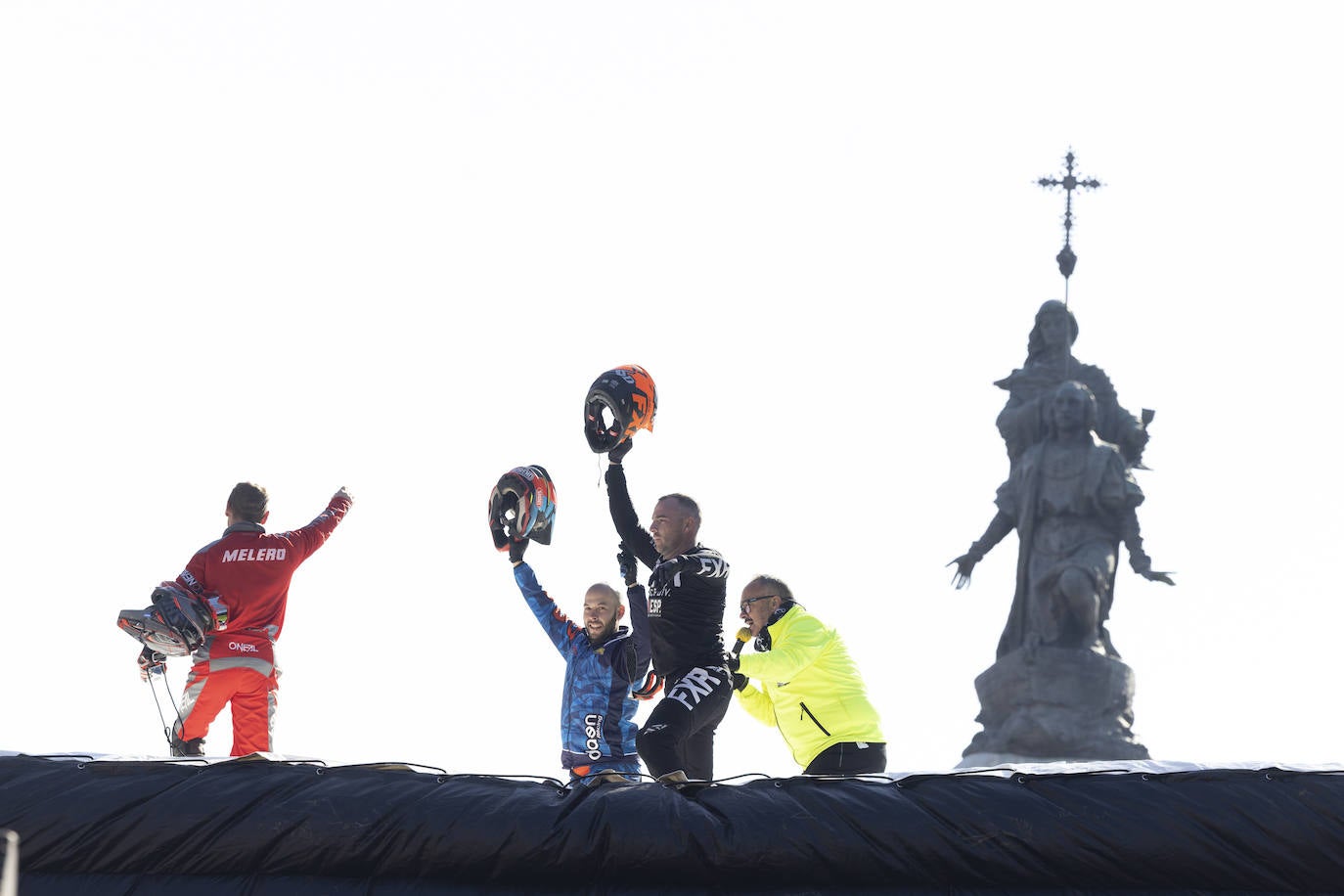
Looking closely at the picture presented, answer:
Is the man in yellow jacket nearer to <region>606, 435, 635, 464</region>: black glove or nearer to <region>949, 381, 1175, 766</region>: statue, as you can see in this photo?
<region>606, 435, 635, 464</region>: black glove

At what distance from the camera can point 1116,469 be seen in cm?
1859

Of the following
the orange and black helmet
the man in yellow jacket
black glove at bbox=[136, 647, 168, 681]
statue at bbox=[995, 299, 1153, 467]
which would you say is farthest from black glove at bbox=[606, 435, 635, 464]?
statue at bbox=[995, 299, 1153, 467]

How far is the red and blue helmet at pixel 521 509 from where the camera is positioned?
24.3 feet

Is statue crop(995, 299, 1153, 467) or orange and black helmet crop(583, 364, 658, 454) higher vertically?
statue crop(995, 299, 1153, 467)

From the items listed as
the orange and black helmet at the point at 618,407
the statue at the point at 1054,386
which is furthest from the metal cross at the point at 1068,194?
the orange and black helmet at the point at 618,407

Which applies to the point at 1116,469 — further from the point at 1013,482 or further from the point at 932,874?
the point at 932,874

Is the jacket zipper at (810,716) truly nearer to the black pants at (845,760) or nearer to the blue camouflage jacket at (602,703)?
the black pants at (845,760)

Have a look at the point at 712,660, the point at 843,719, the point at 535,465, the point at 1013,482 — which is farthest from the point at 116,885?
the point at 1013,482

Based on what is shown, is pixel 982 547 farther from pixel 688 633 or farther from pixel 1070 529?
pixel 688 633

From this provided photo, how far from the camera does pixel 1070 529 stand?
18641 mm

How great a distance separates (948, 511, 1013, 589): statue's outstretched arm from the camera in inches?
760

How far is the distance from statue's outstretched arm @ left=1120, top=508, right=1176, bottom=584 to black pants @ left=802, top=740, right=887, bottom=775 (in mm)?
13419

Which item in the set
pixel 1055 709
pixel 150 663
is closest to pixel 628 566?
pixel 150 663

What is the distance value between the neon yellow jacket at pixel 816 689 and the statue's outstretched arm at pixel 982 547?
43.8 feet
